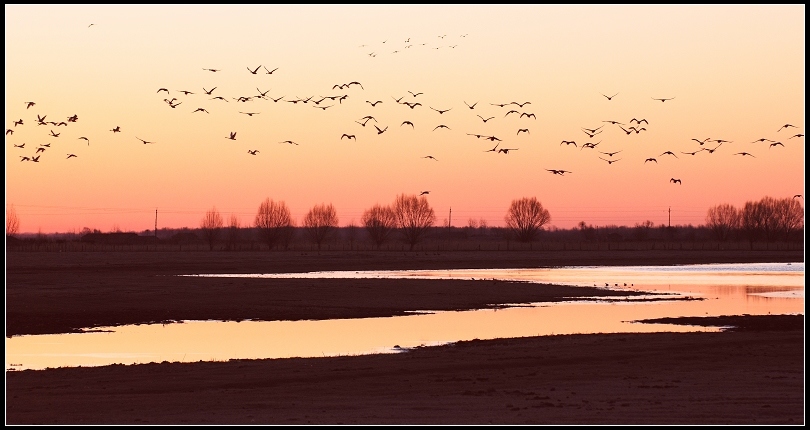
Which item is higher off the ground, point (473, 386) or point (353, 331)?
point (353, 331)

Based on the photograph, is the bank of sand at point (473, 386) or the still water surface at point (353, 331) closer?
the bank of sand at point (473, 386)

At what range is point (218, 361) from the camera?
2633 centimetres

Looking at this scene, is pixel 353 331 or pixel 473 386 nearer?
pixel 473 386

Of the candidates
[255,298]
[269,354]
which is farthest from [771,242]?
[269,354]

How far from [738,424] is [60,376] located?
1442 cm

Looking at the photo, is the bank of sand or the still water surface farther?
the still water surface

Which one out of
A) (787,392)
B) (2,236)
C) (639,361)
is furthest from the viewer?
(639,361)

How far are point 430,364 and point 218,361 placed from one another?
5516mm

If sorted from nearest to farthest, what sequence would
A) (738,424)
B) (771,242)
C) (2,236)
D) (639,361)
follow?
(738,424) < (2,236) < (639,361) < (771,242)

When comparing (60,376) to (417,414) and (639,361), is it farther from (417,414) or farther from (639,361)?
(639,361)

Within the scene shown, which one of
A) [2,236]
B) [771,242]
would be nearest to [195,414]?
[2,236]

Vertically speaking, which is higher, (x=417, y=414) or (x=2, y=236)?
(x=2, y=236)

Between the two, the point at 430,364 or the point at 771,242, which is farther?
the point at 771,242

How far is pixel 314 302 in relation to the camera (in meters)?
47.9
